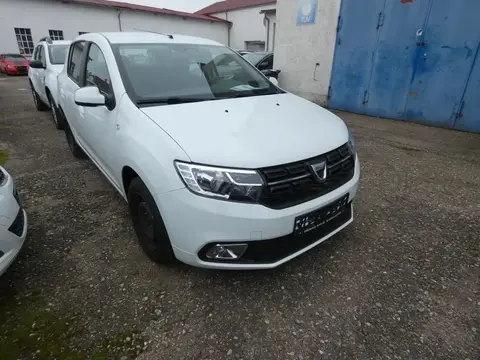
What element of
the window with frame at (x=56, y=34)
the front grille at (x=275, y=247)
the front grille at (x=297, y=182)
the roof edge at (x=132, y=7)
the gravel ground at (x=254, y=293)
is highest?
the roof edge at (x=132, y=7)

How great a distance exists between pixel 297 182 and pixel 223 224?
495 millimetres

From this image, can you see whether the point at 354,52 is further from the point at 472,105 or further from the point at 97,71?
the point at 97,71

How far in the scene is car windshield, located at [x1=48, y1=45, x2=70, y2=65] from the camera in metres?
5.65

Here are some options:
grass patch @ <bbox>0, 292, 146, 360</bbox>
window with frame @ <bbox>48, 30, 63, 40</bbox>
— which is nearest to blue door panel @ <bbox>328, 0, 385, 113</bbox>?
grass patch @ <bbox>0, 292, 146, 360</bbox>

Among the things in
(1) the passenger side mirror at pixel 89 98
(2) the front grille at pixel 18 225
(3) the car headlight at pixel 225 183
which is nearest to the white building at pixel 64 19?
(1) the passenger side mirror at pixel 89 98

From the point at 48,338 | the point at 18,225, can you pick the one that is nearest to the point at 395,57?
the point at 18,225

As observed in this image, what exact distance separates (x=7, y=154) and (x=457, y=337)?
553 cm

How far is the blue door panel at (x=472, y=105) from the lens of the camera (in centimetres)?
536

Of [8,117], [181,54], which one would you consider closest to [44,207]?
[181,54]

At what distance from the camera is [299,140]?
6.03 ft

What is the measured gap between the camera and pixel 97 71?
8.86 feet

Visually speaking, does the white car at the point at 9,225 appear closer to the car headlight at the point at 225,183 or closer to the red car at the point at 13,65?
the car headlight at the point at 225,183

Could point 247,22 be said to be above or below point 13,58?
above

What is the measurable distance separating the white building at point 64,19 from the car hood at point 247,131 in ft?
75.2
